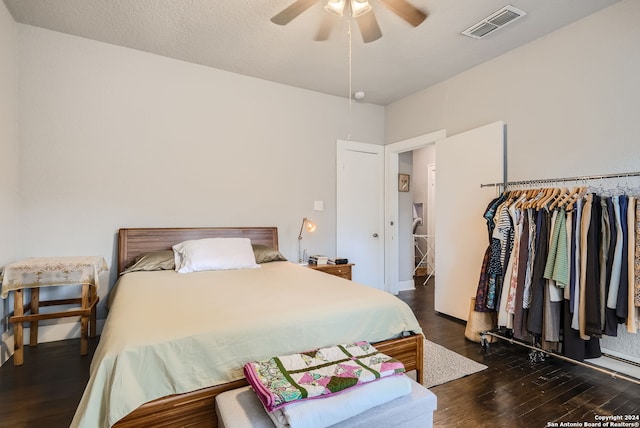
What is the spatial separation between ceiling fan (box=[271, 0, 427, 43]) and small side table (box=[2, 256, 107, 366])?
239 cm

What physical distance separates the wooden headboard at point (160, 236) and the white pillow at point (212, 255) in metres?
0.15

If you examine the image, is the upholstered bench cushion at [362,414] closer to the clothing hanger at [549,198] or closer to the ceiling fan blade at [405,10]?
the clothing hanger at [549,198]

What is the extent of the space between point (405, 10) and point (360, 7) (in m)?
0.32

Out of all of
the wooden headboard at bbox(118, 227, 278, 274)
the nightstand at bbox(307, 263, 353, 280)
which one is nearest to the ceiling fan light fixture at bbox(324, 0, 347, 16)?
the wooden headboard at bbox(118, 227, 278, 274)

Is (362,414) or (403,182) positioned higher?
(403,182)

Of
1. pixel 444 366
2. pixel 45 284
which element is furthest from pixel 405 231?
pixel 45 284

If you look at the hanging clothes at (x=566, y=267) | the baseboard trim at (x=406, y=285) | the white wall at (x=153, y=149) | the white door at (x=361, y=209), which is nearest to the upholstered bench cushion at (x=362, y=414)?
the hanging clothes at (x=566, y=267)

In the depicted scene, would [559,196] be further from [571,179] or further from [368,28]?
[368,28]

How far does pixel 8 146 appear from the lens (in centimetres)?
258

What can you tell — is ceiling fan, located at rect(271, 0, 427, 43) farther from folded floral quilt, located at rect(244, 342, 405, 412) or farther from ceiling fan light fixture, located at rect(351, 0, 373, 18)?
folded floral quilt, located at rect(244, 342, 405, 412)

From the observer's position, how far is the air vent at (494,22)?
2.45 metres

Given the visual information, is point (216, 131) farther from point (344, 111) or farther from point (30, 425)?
point (30, 425)

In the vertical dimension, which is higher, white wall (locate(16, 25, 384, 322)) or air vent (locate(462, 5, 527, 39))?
air vent (locate(462, 5, 527, 39))

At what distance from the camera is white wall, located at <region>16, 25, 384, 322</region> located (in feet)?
9.26
